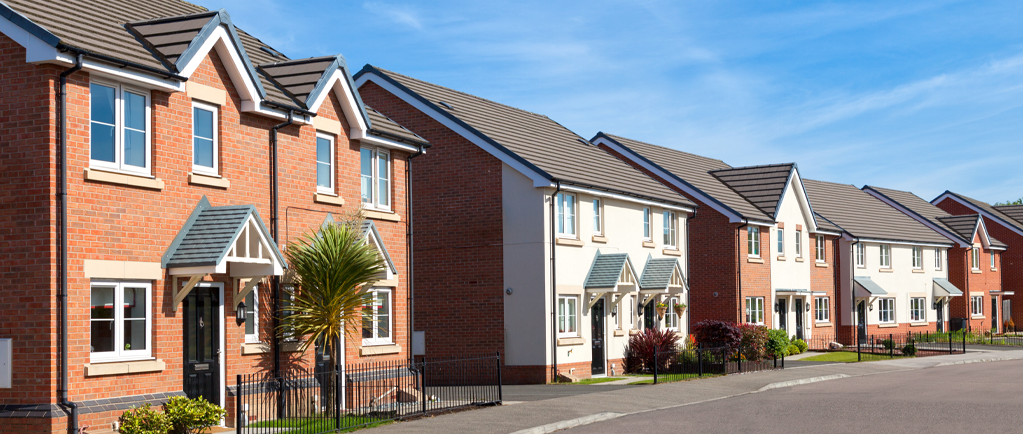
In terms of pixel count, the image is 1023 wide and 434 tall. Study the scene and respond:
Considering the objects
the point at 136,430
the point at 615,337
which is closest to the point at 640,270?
the point at 615,337

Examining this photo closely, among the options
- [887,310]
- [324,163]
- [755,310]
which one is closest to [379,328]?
[324,163]

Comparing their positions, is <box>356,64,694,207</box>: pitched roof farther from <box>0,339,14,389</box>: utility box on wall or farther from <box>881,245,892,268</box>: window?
<box>881,245,892,268</box>: window

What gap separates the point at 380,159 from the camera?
74.9 feet

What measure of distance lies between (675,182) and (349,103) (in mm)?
20278

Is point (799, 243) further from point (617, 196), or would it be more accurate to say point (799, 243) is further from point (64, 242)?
point (64, 242)

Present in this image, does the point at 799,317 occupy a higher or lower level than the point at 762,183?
lower

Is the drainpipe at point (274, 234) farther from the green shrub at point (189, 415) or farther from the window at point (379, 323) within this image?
the green shrub at point (189, 415)

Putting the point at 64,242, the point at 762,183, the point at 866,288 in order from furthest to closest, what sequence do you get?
the point at 866,288 < the point at 762,183 < the point at 64,242

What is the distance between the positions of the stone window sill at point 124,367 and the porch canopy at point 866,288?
3856 centimetres

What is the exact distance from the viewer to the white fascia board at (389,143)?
21.9 m

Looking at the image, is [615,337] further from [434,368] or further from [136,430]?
[136,430]

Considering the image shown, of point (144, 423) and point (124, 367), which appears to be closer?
point (144, 423)

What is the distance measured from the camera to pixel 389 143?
22.6 meters

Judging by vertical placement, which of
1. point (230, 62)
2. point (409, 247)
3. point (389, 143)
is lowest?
point (409, 247)
